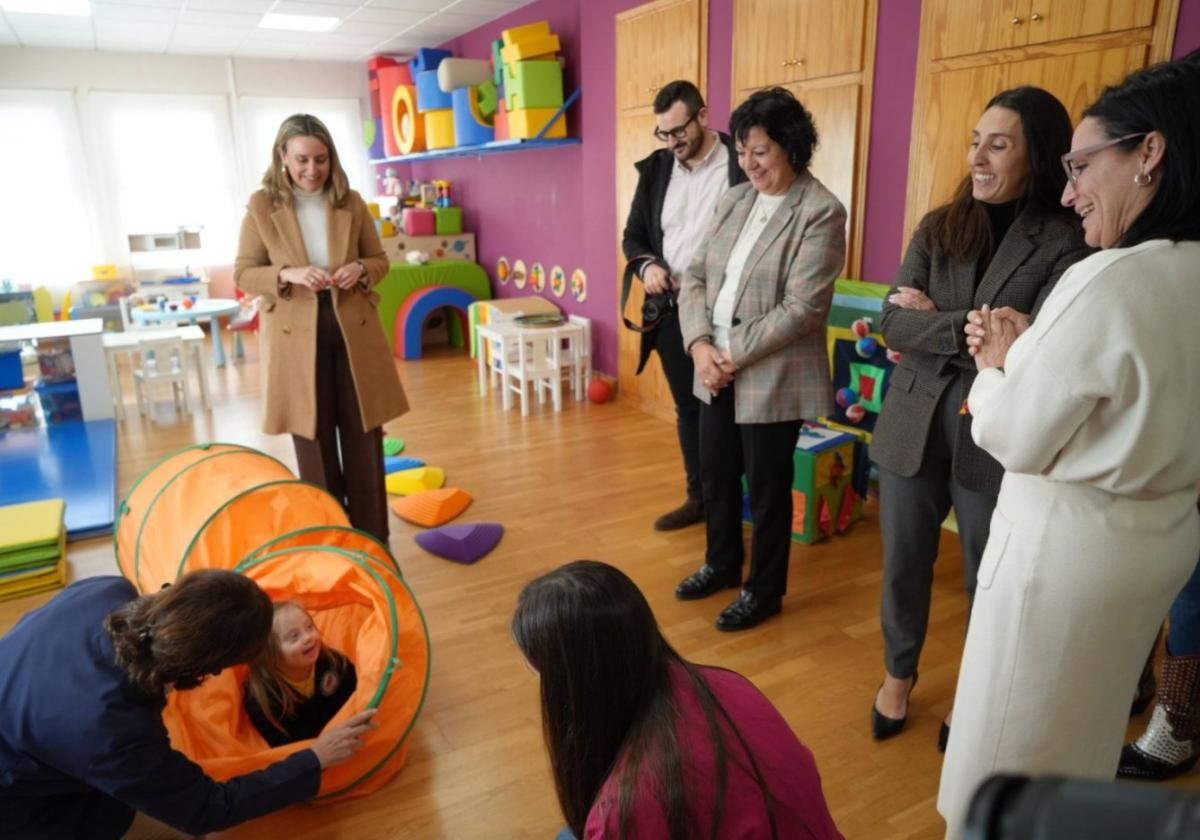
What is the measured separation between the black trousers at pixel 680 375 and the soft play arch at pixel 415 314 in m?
3.74

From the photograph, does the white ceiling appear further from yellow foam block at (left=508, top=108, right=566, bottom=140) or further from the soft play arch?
the soft play arch

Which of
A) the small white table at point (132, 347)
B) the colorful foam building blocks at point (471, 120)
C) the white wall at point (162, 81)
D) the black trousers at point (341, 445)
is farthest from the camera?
the white wall at point (162, 81)

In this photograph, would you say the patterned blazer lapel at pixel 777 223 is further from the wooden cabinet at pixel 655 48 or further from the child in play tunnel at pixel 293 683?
the wooden cabinet at pixel 655 48

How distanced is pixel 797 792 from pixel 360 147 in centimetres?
897

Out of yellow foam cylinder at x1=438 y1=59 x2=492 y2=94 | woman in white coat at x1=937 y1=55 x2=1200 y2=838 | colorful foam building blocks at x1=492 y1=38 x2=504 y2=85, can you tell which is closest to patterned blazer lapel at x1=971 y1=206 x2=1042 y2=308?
woman in white coat at x1=937 y1=55 x2=1200 y2=838

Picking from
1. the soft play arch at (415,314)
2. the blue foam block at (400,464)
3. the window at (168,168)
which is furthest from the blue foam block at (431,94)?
the blue foam block at (400,464)

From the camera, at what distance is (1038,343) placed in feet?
3.79

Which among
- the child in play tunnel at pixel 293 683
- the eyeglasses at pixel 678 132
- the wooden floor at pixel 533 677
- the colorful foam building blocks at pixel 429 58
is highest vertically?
the colorful foam building blocks at pixel 429 58

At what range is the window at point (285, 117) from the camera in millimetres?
8344

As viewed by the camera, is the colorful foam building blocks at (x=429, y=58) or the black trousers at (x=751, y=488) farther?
the colorful foam building blocks at (x=429, y=58)

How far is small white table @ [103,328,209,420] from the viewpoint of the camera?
4.87 metres

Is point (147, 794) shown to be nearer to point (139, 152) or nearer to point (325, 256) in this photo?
point (325, 256)

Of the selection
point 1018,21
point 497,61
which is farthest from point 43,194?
point 1018,21

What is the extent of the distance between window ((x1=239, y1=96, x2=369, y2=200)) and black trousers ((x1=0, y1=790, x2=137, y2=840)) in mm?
7765
